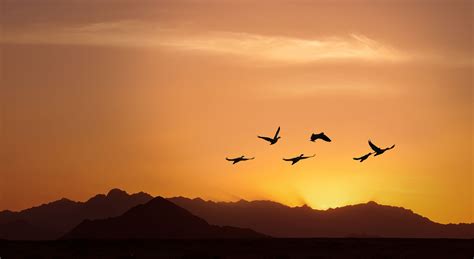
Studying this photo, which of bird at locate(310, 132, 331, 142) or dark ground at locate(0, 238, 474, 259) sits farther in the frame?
dark ground at locate(0, 238, 474, 259)

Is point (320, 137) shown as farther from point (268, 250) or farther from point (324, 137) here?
point (268, 250)

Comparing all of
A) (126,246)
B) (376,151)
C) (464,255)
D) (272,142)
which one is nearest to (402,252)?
(464,255)

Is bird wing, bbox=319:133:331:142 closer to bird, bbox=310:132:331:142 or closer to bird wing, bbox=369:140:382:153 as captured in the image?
bird, bbox=310:132:331:142

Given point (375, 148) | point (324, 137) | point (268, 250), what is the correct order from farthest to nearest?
point (268, 250)
point (375, 148)
point (324, 137)


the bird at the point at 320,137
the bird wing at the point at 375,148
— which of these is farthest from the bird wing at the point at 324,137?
the bird wing at the point at 375,148

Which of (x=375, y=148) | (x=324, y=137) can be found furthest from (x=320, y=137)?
(x=375, y=148)

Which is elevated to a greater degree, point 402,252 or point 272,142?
point 272,142

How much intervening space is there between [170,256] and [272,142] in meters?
20.8

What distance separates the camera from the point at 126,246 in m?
140

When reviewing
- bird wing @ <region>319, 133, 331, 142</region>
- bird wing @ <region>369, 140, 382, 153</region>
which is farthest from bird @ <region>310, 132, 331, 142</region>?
bird wing @ <region>369, 140, 382, 153</region>

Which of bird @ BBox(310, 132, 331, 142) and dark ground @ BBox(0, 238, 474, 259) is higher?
bird @ BBox(310, 132, 331, 142)

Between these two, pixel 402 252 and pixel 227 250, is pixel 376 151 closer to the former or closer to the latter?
pixel 402 252

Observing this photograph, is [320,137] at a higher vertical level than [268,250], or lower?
higher

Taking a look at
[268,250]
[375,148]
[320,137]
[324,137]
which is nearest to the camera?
[320,137]
